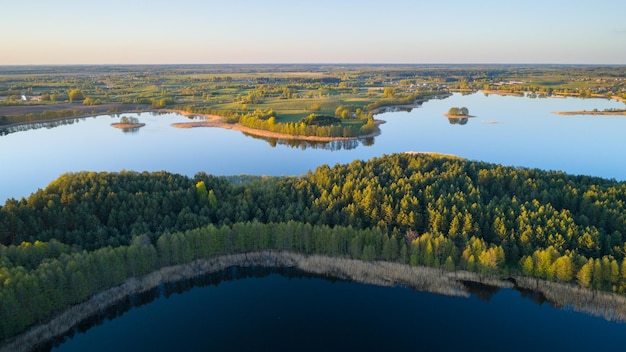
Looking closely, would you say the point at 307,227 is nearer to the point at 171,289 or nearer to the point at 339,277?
the point at 339,277

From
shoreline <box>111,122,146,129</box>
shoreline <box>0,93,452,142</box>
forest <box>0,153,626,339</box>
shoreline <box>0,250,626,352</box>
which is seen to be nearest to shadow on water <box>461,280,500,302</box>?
shoreline <box>0,250,626,352</box>

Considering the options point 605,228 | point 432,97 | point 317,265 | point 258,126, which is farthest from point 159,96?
point 605,228

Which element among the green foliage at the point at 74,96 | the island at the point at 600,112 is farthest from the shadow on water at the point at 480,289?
the green foliage at the point at 74,96

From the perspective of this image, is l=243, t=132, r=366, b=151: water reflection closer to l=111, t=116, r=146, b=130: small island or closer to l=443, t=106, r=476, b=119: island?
l=111, t=116, r=146, b=130: small island

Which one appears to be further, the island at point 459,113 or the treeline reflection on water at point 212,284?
the island at point 459,113

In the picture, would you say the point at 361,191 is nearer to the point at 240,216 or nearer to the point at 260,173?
the point at 240,216

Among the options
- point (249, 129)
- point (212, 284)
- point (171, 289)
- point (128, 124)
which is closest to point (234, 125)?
point (249, 129)

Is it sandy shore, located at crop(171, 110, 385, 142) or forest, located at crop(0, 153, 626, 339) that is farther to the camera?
sandy shore, located at crop(171, 110, 385, 142)

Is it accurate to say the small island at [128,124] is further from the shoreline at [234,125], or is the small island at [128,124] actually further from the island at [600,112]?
the island at [600,112]
